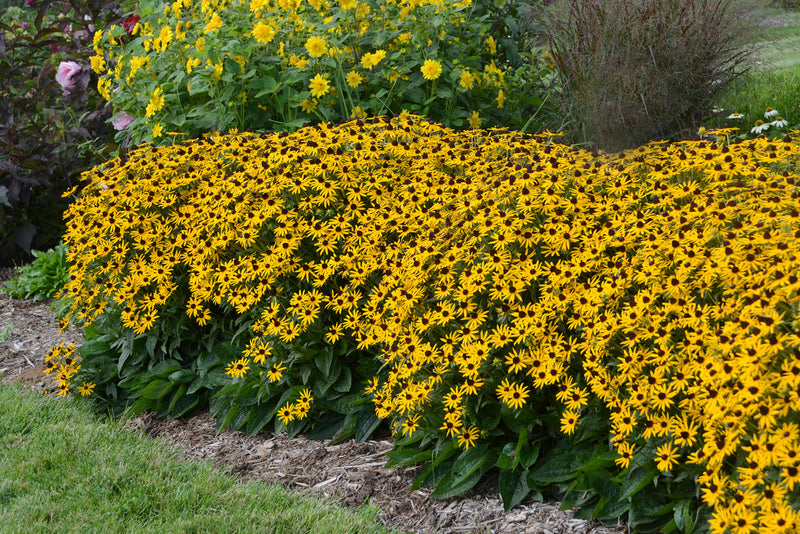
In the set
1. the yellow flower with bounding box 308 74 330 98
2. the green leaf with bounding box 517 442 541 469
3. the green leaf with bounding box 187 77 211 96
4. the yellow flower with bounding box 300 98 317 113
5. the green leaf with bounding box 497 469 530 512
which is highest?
the green leaf with bounding box 187 77 211 96

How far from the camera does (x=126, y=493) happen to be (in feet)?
10.2

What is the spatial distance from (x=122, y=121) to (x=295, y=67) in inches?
55.4

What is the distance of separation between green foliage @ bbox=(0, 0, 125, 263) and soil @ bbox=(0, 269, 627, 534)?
2.24m

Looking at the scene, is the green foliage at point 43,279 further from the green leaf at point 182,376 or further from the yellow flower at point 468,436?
the yellow flower at point 468,436

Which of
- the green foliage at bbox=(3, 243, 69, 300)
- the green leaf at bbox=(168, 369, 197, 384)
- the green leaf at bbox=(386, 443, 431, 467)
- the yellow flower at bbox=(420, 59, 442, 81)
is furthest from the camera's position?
the green foliage at bbox=(3, 243, 69, 300)

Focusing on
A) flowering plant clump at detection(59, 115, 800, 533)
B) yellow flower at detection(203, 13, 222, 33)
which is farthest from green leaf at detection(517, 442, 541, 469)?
yellow flower at detection(203, 13, 222, 33)

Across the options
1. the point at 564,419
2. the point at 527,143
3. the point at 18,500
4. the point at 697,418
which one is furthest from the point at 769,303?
the point at 18,500

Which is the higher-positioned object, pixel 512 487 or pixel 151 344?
pixel 151 344

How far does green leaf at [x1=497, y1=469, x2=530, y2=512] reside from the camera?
2.82 metres

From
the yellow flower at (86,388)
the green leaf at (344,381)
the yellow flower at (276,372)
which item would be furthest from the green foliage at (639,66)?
the yellow flower at (86,388)

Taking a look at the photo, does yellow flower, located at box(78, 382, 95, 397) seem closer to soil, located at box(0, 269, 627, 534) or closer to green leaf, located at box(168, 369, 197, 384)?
soil, located at box(0, 269, 627, 534)

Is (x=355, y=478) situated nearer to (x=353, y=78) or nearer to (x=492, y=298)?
(x=492, y=298)

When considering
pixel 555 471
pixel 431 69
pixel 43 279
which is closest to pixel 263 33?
pixel 431 69

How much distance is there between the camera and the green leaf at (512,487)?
2818 mm
